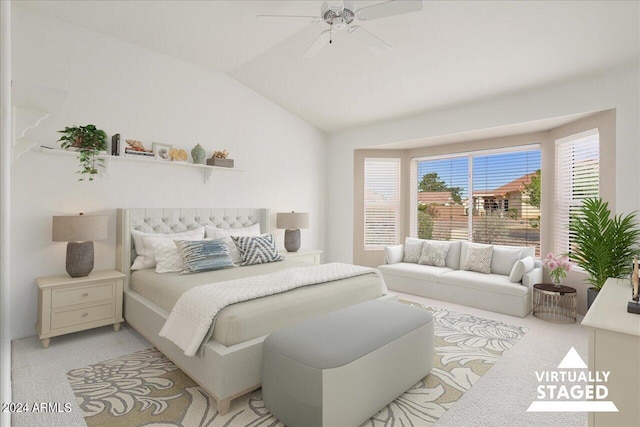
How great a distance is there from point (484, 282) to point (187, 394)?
11.7ft

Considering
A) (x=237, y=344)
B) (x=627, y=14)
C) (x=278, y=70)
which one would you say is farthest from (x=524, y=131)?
(x=237, y=344)

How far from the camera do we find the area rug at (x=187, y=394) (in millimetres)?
2061

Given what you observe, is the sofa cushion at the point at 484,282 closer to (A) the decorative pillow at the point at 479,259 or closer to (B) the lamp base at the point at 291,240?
(A) the decorative pillow at the point at 479,259

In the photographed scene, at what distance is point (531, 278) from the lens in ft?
13.4

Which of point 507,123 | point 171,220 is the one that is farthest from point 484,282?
point 171,220

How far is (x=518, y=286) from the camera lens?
13.1 ft

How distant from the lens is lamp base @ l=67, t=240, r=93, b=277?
322 centimetres

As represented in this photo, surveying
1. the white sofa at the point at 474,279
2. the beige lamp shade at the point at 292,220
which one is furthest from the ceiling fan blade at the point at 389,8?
the white sofa at the point at 474,279

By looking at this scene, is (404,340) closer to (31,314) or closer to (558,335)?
(558,335)

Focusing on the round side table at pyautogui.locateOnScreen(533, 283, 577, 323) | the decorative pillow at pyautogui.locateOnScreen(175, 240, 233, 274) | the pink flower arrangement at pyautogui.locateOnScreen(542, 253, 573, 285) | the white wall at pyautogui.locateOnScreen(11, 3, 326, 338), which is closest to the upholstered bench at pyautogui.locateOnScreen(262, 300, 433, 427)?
the decorative pillow at pyautogui.locateOnScreen(175, 240, 233, 274)

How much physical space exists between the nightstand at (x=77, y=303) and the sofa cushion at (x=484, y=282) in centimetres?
396

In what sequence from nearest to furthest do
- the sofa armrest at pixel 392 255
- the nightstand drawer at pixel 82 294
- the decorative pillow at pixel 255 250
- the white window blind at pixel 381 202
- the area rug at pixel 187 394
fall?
the area rug at pixel 187 394
the nightstand drawer at pixel 82 294
the decorative pillow at pixel 255 250
the sofa armrest at pixel 392 255
the white window blind at pixel 381 202

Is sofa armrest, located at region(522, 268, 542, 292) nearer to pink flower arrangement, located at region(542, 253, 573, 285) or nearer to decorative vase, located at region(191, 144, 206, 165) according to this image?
pink flower arrangement, located at region(542, 253, 573, 285)

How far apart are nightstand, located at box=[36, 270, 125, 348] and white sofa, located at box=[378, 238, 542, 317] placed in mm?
3628
